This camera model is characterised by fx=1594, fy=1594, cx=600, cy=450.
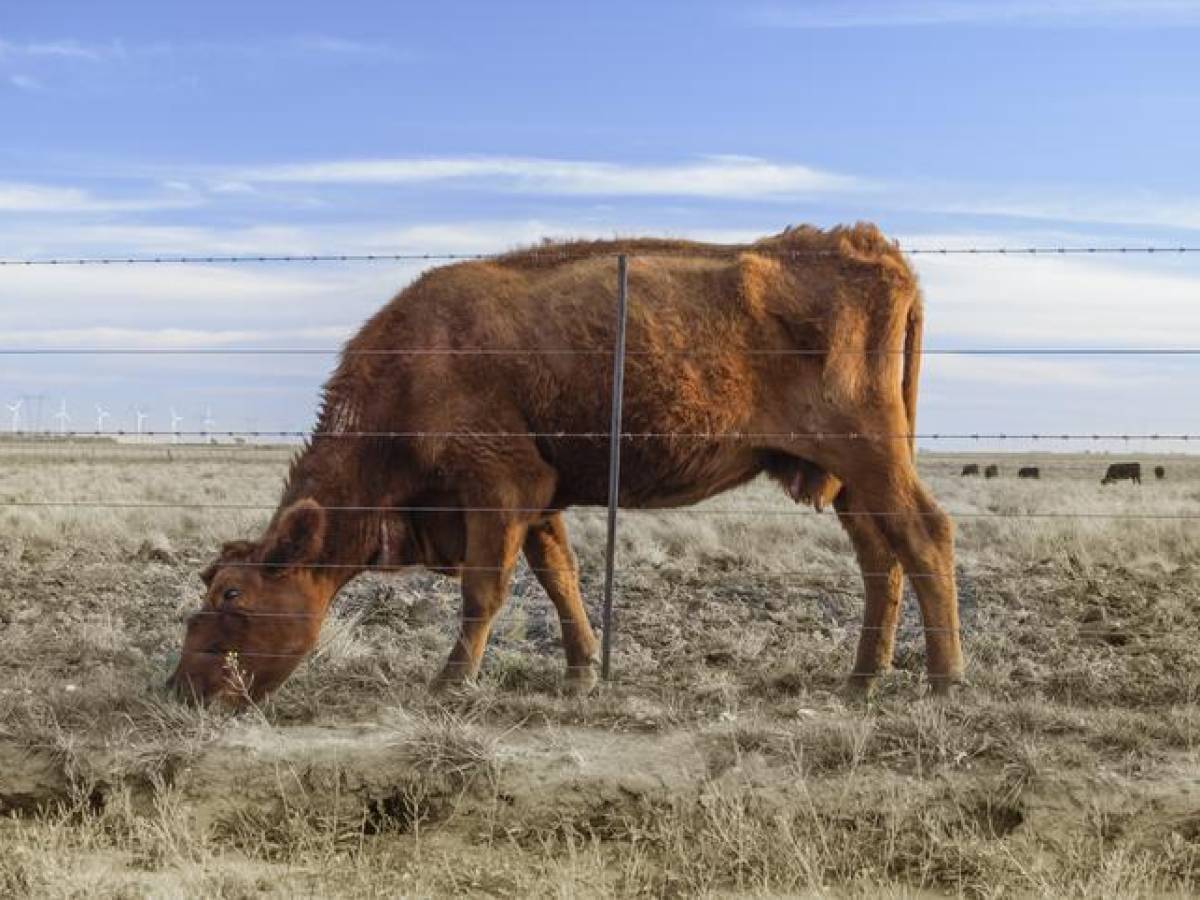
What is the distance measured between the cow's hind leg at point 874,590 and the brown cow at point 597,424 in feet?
0.04

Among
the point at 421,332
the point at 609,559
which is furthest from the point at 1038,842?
the point at 421,332

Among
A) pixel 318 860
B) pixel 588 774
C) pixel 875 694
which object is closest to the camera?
pixel 318 860

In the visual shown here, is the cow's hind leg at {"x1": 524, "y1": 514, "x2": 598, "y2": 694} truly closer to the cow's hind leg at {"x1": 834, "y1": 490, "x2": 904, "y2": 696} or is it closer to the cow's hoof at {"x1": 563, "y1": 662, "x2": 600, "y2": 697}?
the cow's hoof at {"x1": 563, "y1": 662, "x2": 600, "y2": 697}

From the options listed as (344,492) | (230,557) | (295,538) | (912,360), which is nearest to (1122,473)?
(912,360)

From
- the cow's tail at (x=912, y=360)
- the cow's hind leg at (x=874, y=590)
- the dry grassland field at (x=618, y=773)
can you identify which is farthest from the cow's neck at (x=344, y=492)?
the cow's tail at (x=912, y=360)

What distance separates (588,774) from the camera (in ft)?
23.7

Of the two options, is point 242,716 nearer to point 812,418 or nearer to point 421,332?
point 421,332

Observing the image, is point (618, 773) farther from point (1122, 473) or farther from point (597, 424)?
point (1122, 473)

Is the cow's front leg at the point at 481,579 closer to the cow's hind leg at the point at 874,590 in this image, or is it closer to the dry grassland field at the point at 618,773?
the dry grassland field at the point at 618,773

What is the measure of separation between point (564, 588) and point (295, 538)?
1682 mm

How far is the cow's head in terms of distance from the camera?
824cm

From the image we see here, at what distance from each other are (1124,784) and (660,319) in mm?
3543

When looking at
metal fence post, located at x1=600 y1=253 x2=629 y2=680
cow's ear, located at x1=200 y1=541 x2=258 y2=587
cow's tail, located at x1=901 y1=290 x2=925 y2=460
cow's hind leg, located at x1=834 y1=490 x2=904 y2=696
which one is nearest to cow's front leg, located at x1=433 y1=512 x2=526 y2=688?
metal fence post, located at x1=600 y1=253 x2=629 y2=680

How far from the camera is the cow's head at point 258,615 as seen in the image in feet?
27.0
